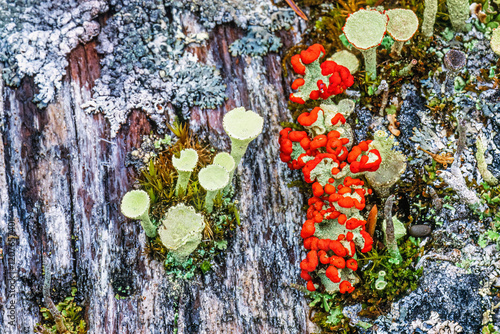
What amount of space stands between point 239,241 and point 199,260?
358 mm

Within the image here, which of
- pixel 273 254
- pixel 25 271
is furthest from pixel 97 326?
pixel 273 254

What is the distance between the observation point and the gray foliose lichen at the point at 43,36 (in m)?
3.57

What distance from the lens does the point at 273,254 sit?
3463 millimetres

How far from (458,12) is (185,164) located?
105 inches

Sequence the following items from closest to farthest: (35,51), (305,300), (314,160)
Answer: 1. (314,160)
2. (305,300)
3. (35,51)

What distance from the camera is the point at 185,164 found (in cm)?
306

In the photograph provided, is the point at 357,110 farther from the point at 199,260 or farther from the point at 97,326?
the point at 97,326

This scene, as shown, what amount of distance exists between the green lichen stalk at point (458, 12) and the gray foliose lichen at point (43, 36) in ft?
9.86

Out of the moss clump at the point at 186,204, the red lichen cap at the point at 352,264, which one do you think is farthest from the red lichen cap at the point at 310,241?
the moss clump at the point at 186,204

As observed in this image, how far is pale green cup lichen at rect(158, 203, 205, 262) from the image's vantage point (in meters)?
3.05

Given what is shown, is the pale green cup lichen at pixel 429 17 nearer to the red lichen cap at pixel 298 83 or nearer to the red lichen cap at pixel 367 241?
the red lichen cap at pixel 298 83

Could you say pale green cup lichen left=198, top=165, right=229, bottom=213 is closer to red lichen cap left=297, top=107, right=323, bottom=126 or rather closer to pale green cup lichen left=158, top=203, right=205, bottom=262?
pale green cup lichen left=158, top=203, right=205, bottom=262

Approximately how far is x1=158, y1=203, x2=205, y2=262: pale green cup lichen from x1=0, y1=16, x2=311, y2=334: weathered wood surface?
0.34 meters

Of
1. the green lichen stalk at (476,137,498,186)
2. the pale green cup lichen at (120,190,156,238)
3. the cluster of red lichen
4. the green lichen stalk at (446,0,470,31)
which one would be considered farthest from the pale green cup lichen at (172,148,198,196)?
the green lichen stalk at (446,0,470,31)
